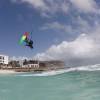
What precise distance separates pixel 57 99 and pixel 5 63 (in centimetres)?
8744

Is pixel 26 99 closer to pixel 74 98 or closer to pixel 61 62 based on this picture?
pixel 74 98

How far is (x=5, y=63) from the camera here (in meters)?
98.2

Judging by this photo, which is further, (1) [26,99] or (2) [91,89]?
(2) [91,89]

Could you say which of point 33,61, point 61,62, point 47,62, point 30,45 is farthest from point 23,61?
point 30,45

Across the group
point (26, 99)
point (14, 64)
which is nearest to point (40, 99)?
point (26, 99)

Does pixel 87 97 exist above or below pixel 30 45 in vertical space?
below

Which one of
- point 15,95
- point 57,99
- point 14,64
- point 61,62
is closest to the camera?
point 57,99

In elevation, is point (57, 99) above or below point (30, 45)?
below

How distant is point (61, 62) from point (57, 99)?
352ft

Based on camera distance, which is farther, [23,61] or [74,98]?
[23,61]

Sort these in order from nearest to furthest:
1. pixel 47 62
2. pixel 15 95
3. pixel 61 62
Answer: pixel 15 95, pixel 47 62, pixel 61 62

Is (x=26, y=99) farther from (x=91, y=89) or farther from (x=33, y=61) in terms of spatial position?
(x=33, y=61)

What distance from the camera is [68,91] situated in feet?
47.3

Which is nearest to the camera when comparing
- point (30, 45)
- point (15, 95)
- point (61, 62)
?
point (15, 95)
